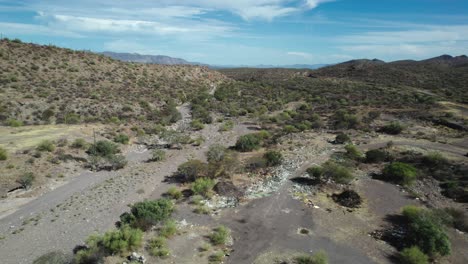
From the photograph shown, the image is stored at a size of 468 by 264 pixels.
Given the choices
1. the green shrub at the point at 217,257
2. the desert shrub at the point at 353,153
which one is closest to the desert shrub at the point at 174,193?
the green shrub at the point at 217,257

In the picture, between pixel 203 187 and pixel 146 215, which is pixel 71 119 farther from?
pixel 146 215

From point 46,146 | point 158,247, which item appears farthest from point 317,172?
point 46,146

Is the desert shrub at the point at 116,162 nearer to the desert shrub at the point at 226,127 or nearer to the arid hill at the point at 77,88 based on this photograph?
the arid hill at the point at 77,88

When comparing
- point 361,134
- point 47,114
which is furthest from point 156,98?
point 361,134

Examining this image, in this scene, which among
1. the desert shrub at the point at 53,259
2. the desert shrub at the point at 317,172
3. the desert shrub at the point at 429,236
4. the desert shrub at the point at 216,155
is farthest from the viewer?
the desert shrub at the point at 216,155

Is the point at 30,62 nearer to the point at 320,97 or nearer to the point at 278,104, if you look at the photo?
the point at 278,104
